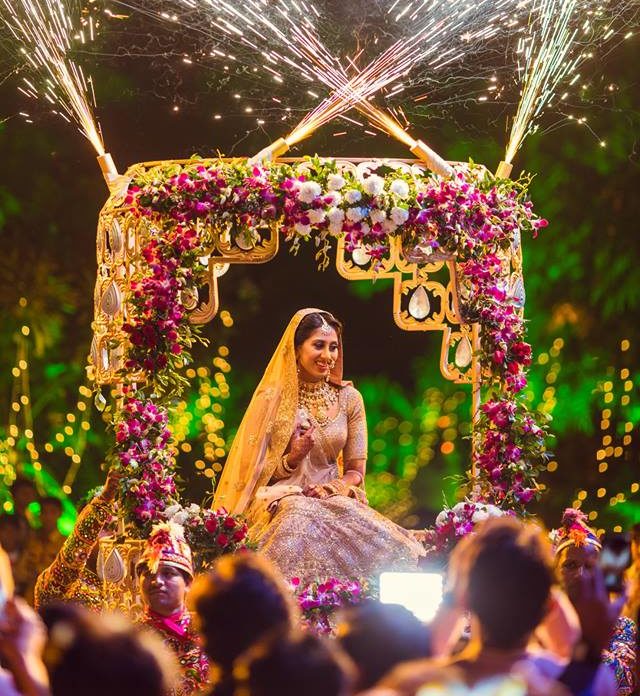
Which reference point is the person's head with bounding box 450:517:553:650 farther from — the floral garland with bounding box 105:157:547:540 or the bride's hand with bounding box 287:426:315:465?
the bride's hand with bounding box 287:426:315:465

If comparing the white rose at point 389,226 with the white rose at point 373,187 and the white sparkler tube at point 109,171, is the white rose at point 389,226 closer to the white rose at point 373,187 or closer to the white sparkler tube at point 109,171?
the white rose at point 373,187

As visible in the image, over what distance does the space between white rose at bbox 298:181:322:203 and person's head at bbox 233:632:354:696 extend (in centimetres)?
589

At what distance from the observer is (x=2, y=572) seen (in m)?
3.93

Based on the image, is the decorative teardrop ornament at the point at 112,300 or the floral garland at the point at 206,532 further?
the decorative teardrop ornament at the point at 112,300

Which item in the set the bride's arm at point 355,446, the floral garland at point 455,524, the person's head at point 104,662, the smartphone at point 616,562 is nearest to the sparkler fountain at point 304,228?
the floral garland at point 455,524

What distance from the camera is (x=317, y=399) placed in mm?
10578

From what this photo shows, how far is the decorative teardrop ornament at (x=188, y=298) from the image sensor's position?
972cm

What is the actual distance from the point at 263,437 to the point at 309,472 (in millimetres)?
434

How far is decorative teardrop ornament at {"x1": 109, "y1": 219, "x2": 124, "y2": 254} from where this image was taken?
32.4ft

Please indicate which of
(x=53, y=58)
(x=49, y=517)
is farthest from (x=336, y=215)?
(x=53, y=58)

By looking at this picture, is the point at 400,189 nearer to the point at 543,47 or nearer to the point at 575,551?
the point at 575,551

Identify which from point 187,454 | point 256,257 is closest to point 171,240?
point 256,257

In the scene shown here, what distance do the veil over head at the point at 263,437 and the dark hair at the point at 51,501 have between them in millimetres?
3142

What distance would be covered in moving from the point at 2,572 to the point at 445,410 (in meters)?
10.9
